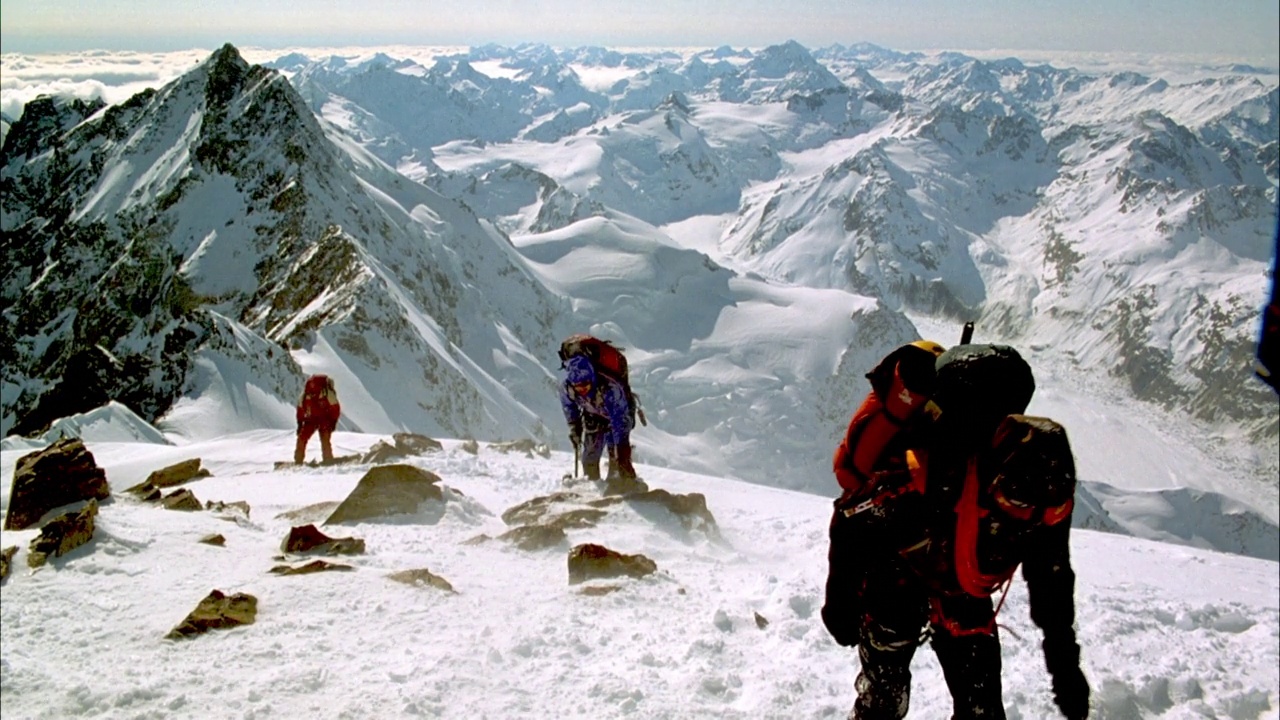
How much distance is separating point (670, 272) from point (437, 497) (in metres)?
136

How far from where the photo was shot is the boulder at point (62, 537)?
8.22 m

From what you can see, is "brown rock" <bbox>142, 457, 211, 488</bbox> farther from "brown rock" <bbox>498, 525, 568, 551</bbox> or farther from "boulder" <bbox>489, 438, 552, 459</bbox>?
"brown rock" <bbox>498, 525, 568, 551</bbox>

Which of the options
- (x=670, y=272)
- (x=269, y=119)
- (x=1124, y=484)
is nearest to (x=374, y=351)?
(x=269, y=119)

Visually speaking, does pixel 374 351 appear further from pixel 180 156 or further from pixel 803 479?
pixel 803 479

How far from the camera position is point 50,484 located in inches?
433

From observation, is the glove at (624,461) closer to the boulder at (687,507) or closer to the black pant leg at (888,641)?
the boulder at (687,507)

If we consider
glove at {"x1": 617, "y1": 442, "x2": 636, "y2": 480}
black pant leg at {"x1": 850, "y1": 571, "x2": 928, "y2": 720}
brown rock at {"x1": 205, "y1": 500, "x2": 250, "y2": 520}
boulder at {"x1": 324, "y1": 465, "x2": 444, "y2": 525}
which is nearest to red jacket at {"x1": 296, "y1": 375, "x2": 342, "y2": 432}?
brown rock at {"x1": 205, "y1": 500, "x2": 250, "y2": 520}

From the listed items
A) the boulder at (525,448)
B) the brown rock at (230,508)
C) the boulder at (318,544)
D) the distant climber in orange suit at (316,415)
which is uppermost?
the boulder at (318,544)

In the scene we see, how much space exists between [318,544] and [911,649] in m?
7.21

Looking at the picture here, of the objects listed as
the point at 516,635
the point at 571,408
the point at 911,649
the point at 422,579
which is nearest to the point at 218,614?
the point at 422,579

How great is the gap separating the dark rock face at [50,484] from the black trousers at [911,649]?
11.0m

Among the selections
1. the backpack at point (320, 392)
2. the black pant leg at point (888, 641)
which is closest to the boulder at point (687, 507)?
the black pant leg at point (888, 641)

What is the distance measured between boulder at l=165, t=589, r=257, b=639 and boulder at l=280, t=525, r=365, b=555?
1.93 metres

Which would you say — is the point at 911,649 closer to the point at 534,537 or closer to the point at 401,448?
the point at 534,537
